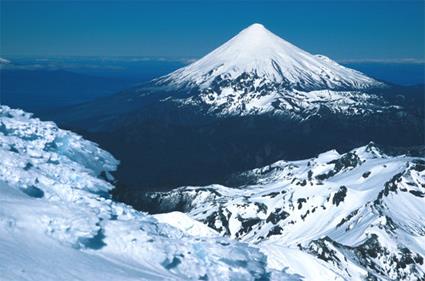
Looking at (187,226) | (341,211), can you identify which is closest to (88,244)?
(187,226)

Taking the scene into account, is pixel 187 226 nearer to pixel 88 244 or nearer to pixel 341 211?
pixel 88 244

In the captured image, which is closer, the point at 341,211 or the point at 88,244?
the point at 88,244

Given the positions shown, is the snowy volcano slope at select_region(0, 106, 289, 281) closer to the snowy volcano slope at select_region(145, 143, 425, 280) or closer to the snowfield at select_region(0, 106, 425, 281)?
the snowfield at select_region(0, 106, 425, 281)

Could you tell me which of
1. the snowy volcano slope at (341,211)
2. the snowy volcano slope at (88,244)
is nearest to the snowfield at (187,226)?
the snowy volcano slope at (88,244)

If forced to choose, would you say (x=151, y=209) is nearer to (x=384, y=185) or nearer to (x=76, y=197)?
(x=384, y=185)

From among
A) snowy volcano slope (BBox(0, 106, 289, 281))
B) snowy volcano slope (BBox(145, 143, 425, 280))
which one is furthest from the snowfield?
snowy volcano slope (BBox(145, 143, 425, 280))

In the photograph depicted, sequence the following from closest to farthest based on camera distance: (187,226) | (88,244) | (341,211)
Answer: (88,244), (187,226), (341,211)

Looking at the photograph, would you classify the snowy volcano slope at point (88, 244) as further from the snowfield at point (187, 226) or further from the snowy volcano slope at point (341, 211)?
the snowy volcano slope at point (341, 211)
